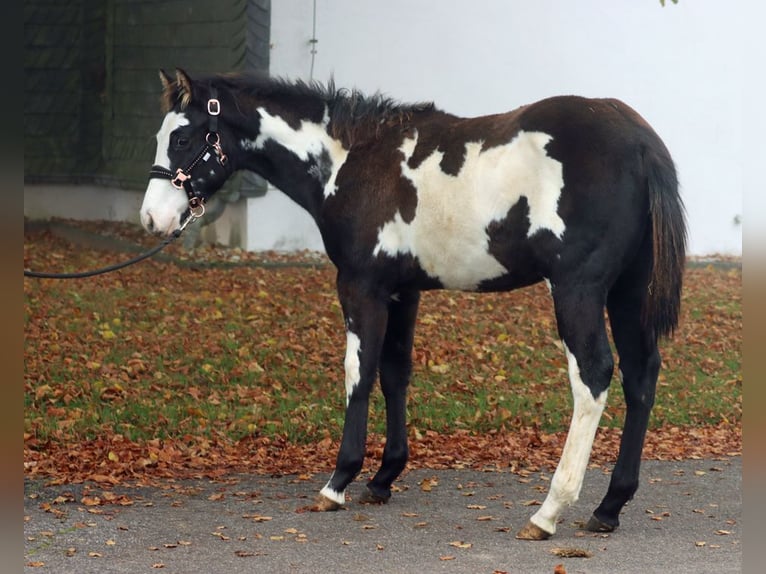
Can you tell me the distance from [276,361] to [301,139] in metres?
4.40

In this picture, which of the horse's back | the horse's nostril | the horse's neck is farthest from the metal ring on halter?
the horse's back

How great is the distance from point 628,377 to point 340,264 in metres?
1.72

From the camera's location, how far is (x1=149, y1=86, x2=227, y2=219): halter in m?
6.51

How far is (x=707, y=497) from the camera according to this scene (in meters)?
6.84

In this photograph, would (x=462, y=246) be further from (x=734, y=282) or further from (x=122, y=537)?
(x=734, y=282)

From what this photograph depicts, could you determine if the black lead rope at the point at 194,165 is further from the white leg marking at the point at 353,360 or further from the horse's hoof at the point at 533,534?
the horse's hoof at the point at 533,534

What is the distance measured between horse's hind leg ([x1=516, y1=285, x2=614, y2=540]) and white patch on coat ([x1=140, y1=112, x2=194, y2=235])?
88.7 inches

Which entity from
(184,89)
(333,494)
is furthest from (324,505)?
(184,89)

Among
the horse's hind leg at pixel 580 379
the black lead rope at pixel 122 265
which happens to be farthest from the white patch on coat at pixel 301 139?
the horse's hind leg at pixel 580 379

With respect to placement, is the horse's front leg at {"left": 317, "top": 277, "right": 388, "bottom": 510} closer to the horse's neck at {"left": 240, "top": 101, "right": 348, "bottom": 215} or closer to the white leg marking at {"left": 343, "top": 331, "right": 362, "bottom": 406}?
the white leg marking at {"left": 343, "top": 331, "right": 362, "bottom": 406}

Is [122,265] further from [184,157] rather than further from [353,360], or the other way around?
[353,360]

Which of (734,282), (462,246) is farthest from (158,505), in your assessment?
(734,282)

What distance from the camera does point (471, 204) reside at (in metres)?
6.00
